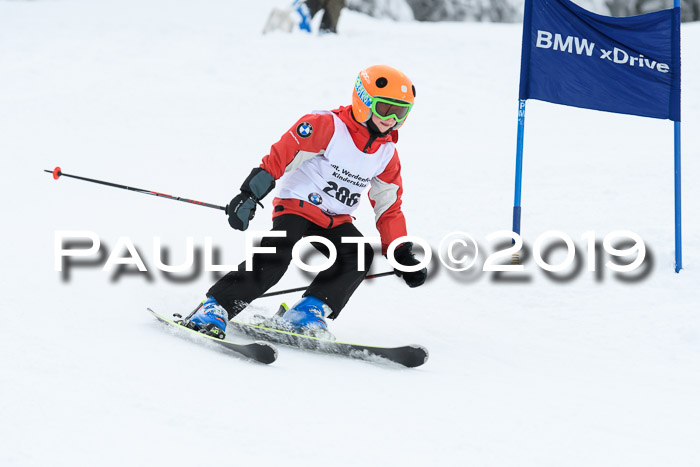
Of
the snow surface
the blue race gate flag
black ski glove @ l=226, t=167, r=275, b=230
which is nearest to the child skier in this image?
black ski glove @ l=226, t=167, r=275, b=230

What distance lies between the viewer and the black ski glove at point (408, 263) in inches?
171

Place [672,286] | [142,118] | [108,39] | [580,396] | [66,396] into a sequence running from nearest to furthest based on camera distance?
[66,396] → [580,396] → [672,286] → [142,118] → [108,39]

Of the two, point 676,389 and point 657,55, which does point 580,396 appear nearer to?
point 676,389

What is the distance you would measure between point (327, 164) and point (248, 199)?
594 mm

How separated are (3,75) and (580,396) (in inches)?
428

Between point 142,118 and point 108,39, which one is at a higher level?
point 108,39

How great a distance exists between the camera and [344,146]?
4.15 m

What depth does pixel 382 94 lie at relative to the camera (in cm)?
401

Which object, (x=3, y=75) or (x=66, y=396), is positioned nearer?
(x=66, y=396)

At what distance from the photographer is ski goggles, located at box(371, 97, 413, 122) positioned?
13.2ft

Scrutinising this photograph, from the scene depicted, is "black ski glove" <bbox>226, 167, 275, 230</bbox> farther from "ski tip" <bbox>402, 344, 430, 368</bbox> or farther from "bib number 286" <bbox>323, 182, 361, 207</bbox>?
"ski tip" <bbox>402, 344, 430, 368</bbox>

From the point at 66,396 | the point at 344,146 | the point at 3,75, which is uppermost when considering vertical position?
the point at 3,75

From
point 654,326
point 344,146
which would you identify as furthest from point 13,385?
point 654,326

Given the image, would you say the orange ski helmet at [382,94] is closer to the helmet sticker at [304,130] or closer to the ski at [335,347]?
the helmet sticker at [304,130]
